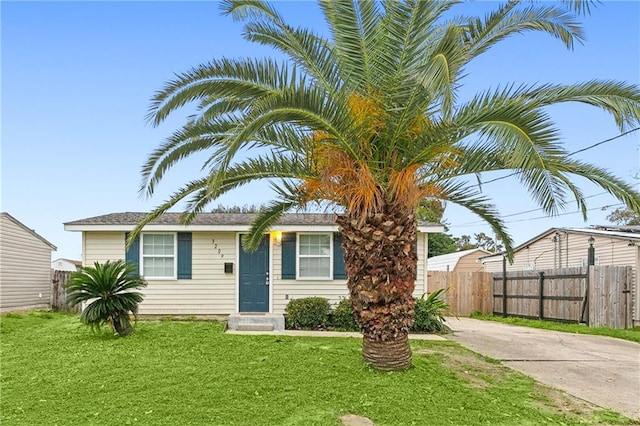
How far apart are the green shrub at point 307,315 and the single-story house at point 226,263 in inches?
42.2

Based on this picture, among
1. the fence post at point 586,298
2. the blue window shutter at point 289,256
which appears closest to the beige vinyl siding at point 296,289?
the blue window shutter at point 289,256

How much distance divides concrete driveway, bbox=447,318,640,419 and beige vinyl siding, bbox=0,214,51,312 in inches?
564

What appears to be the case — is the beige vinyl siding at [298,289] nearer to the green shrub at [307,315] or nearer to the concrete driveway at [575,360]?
the green shrub at [307,315]

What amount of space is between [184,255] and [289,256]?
8.87ft

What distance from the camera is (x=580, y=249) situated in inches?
624

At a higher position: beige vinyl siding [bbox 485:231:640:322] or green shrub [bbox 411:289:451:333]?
beige vinyl siding [bbox 485:231:640:322]

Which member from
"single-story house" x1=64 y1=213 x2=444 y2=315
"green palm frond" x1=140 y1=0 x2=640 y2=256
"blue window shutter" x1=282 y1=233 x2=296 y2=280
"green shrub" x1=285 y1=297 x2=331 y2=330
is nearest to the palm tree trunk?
"green palm frond" x1=140 y1=0 x2=640 y2=256

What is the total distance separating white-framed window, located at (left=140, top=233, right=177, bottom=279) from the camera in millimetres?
11492

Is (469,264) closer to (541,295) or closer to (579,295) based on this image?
(541,295)

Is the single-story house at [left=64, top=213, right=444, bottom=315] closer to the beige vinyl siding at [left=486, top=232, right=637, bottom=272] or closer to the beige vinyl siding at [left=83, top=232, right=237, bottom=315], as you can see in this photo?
the beige vinyl siding at [left=83, top=232, right=237, bottom=315]

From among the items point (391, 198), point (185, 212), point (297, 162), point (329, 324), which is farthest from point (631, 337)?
point (185, 212)

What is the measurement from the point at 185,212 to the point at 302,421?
440 centimetres

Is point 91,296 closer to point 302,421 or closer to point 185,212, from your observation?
point 185,212

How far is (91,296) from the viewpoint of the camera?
8016 millimetres
